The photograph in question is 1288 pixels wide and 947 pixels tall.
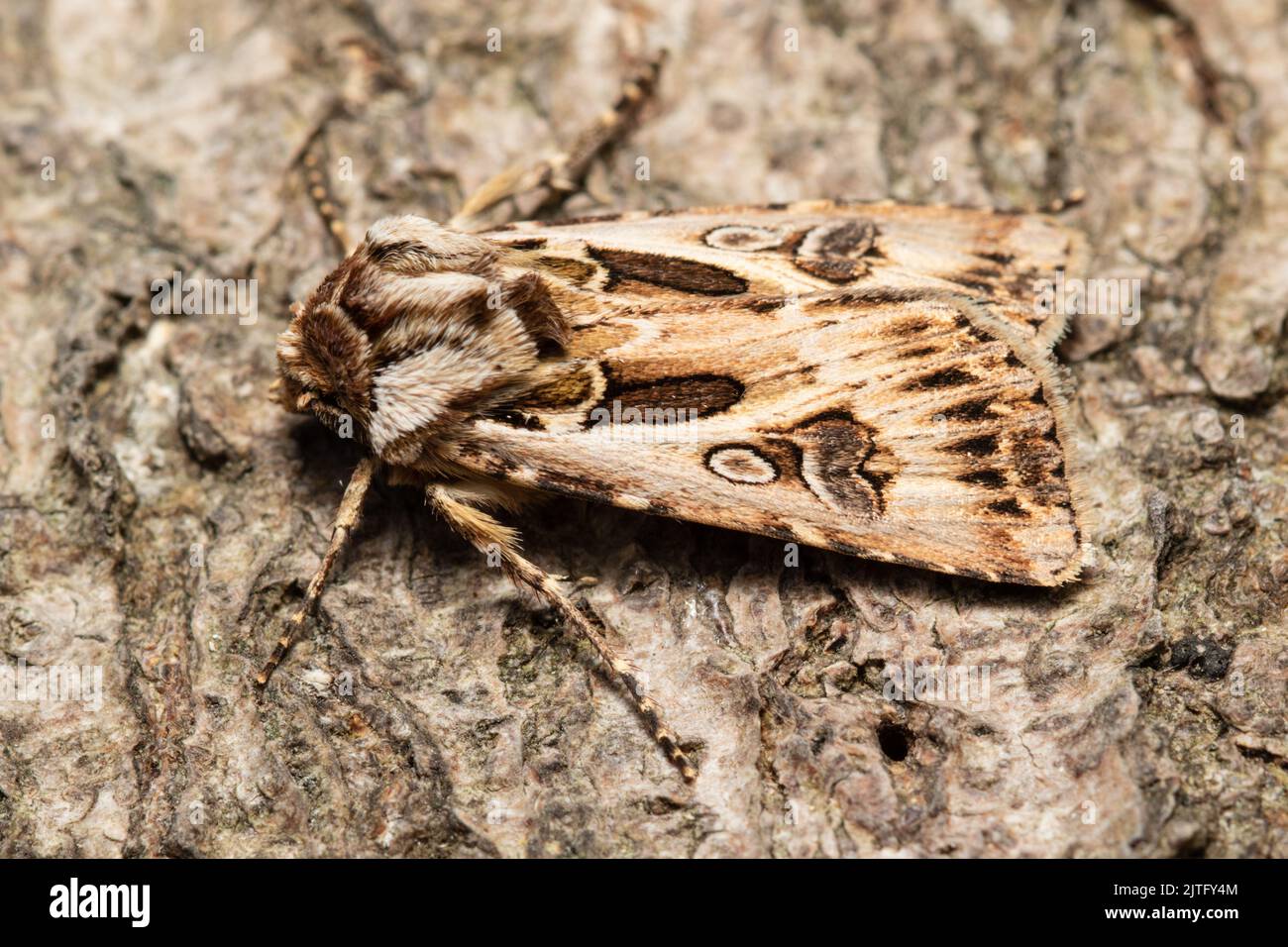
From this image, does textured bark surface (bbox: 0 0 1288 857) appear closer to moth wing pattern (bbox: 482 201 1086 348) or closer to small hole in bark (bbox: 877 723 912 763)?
small hole in bark (bbox: 877 723 912 763)

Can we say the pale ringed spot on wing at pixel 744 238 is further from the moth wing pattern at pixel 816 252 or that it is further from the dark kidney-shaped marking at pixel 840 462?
the dark kidney-shaped marking at pixel 840 462

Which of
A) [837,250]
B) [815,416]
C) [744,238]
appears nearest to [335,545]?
[815,416]

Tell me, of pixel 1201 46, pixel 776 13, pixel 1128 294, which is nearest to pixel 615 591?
pixel 1128 294

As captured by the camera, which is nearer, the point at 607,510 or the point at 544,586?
the point at 544,586

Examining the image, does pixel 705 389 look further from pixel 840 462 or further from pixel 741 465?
pixel 840 462

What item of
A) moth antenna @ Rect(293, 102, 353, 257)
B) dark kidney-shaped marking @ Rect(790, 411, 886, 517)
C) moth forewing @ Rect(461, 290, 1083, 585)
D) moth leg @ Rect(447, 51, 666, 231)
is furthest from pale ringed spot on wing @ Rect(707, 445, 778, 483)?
moth antenna @ Rect(293, 102, 353, 257)

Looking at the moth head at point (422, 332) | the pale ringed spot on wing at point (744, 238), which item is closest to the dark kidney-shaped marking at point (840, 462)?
the pale ringed spot on wing at point (744, 238)
